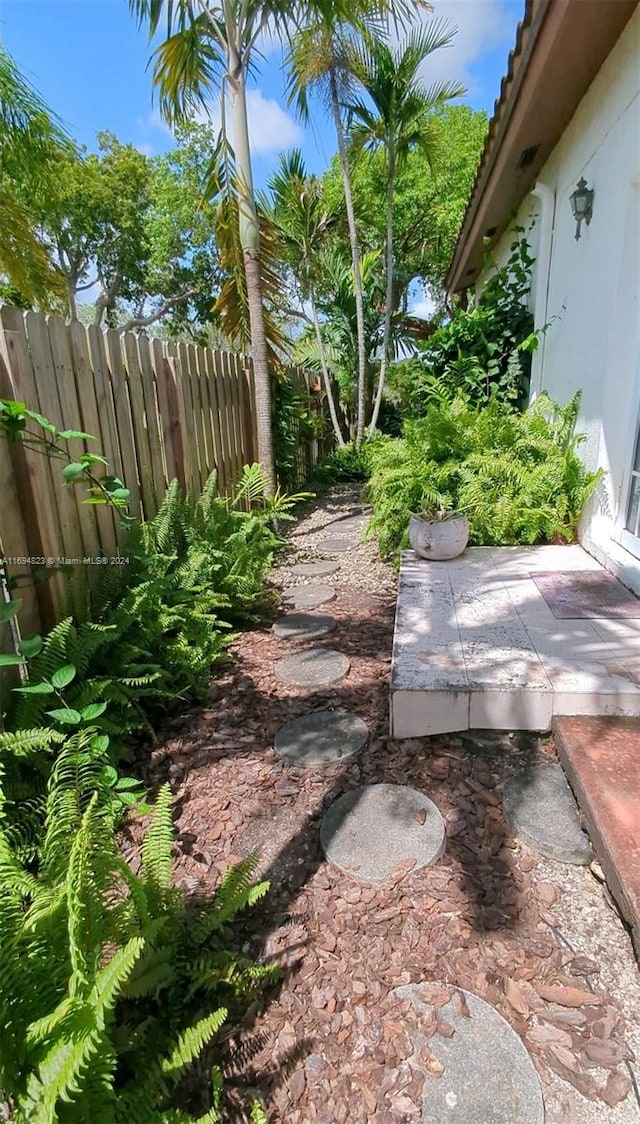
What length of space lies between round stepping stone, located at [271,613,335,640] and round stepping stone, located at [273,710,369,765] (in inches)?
33.7

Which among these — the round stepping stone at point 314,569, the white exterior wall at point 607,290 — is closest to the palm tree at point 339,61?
the white exterior wall at point 607,290

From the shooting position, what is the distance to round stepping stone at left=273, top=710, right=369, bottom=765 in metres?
2.18

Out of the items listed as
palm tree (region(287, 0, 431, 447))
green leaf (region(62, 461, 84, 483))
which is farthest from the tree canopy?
green leaf (region(62, 461, 84, 483))

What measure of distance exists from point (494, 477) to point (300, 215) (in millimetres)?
7555

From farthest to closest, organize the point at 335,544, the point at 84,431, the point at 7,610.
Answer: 1. the point at 335,544
2. the point at 84,431
3. the point at 7,610

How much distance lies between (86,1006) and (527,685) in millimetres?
1717

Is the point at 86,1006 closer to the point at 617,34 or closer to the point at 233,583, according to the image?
the point at 233,583

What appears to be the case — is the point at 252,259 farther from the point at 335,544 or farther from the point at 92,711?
the point at 92,711

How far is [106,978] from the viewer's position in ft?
3.12

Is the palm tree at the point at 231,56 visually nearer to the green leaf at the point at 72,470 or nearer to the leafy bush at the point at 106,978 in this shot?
the green leaf at the point at 72,470

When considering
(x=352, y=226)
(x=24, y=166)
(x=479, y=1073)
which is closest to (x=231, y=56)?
(x=24, y=166)

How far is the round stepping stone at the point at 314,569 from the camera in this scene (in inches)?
178

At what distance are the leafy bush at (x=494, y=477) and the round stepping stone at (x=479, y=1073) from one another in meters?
3.03

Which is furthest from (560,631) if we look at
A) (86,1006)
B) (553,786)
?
(86,1006)
